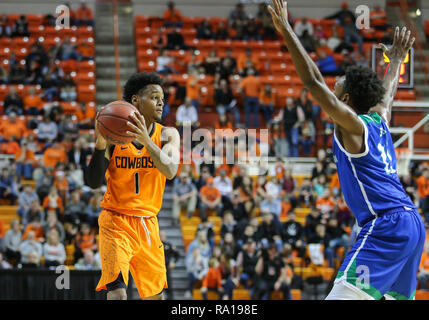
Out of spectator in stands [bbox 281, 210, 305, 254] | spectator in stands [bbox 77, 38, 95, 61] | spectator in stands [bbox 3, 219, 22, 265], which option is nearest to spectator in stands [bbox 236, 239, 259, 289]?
spectator in stands [bbox 281, 210, 305, 254]

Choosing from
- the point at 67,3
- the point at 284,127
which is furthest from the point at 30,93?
the point at 284,127

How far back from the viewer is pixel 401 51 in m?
5.02

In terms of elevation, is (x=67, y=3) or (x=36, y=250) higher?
(x=67, y=3)

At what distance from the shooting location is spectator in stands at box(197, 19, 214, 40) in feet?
52.4

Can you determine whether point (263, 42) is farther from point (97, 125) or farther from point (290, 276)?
point (97, 125)

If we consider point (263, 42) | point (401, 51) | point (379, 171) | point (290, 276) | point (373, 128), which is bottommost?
point (290, 276)

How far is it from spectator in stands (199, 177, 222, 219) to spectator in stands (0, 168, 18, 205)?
310 centimetres

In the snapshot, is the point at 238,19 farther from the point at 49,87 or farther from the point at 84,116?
the point at 84,116

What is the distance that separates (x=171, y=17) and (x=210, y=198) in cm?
670

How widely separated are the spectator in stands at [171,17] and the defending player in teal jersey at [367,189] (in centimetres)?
1248

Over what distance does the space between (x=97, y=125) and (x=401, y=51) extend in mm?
2257

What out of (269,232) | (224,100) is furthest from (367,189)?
(224,100)

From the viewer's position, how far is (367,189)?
13.3 ft

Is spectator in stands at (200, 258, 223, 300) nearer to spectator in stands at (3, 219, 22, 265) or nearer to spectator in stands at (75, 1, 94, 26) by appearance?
spectator in stands at (3, 219, 22, 265)
